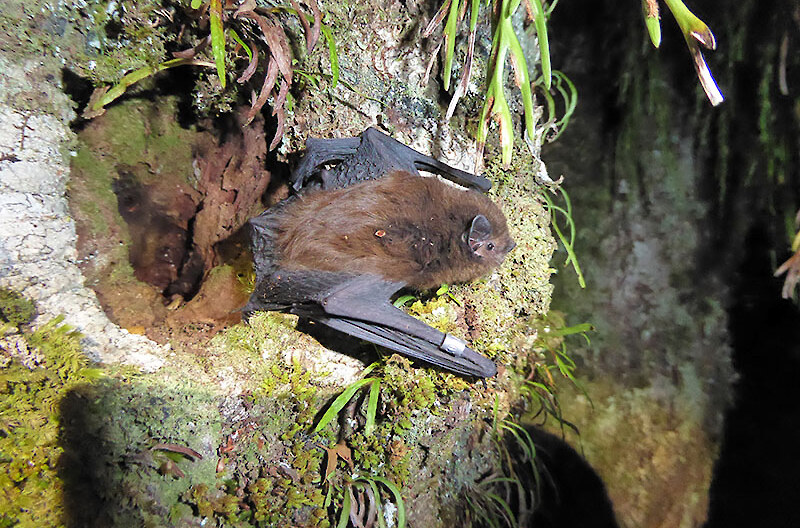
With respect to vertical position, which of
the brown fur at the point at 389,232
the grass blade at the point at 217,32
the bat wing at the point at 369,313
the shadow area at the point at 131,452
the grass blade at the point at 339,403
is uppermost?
the grass blade at the point at 217,32

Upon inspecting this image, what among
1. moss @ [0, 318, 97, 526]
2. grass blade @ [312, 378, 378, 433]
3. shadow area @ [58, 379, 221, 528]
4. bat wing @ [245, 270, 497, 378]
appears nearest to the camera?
moss @ [0, 318, 97, 526]

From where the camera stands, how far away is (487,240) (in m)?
1.66

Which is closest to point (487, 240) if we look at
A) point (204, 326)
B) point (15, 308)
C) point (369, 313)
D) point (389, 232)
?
point (389, 232)

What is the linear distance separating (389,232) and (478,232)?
36 centimetres


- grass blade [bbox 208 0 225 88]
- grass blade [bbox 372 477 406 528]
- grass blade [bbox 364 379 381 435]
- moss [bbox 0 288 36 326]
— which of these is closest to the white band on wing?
grass blade [bbox 364 379 381 435]

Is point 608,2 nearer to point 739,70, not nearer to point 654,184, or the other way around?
point 739,70

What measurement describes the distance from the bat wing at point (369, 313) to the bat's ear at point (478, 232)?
13.7 inches

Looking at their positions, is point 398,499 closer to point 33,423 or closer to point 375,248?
point 375,248

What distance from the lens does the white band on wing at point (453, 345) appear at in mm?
1573

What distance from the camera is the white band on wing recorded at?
157 cm

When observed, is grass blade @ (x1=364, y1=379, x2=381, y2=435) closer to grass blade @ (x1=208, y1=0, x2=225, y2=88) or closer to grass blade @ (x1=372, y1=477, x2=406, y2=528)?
grass blade @ (x1=372, y1=477, x2=406, y2=528)

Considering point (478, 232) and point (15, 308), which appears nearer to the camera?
point (15, 308)

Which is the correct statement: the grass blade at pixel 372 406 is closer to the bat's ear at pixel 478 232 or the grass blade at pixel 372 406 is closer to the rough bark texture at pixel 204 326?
the rough bark texture at pixel 204 326

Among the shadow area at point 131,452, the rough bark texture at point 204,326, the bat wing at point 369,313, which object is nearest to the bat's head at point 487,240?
the rough bark texture at point 204,326
